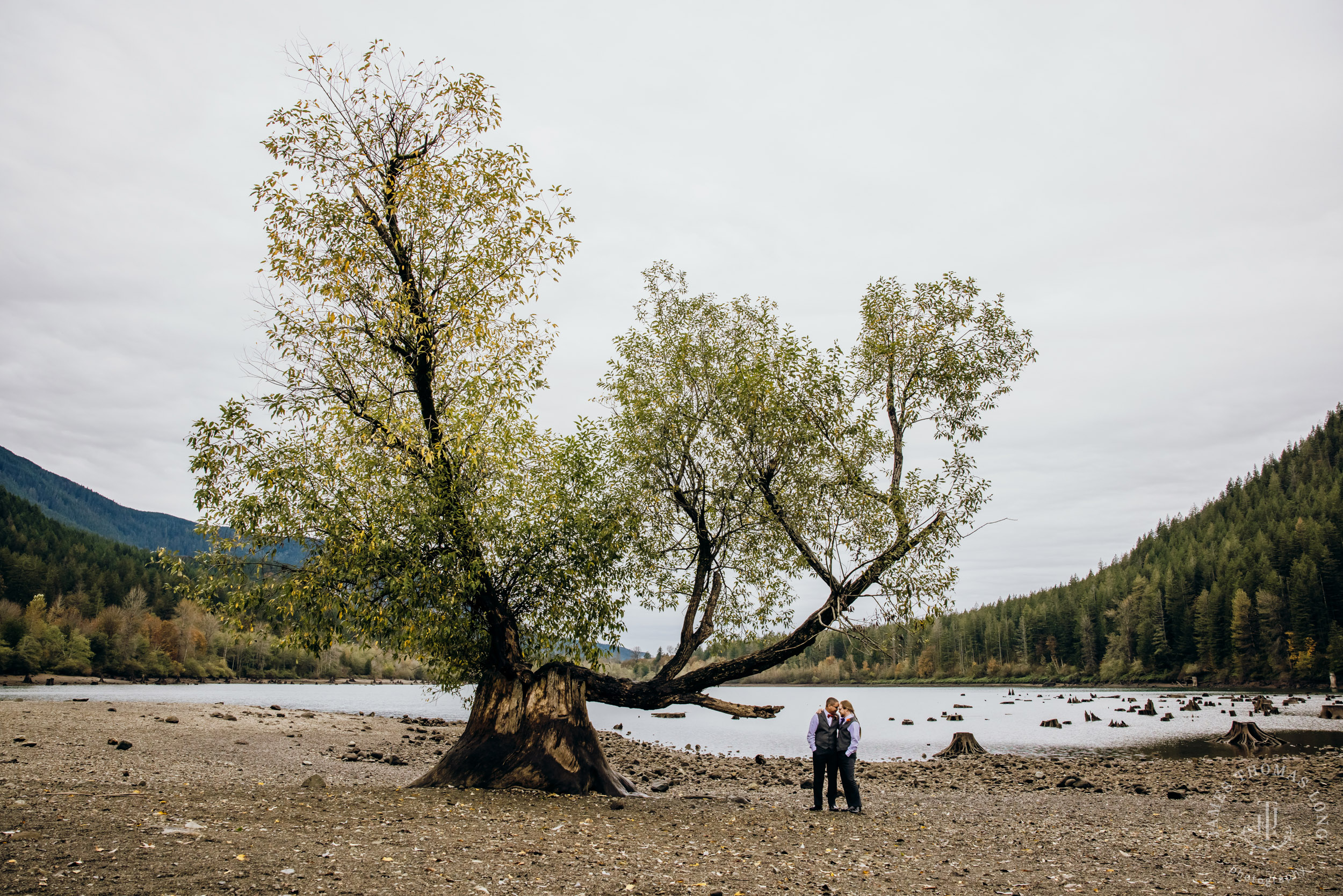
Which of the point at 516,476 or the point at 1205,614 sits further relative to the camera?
the point at 1205,614

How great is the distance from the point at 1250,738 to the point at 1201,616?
106 meters

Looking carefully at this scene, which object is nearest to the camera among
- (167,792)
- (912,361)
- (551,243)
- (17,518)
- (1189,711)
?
(167,792)

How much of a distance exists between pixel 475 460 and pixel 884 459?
10561 mm

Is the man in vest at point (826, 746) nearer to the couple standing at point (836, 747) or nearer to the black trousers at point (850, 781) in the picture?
the couple standing at point (836, 747)

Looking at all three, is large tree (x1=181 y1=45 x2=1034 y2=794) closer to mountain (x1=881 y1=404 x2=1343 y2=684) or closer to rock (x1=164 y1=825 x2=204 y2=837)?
rock (x1=164 y1=825 x2=204 y2=837)

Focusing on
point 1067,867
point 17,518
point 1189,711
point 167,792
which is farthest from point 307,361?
point 17,518

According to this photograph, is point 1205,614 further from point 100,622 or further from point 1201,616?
point 100,622

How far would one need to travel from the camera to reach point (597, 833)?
40.4 ft

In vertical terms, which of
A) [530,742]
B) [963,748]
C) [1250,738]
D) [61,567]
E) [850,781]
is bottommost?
[963,748]

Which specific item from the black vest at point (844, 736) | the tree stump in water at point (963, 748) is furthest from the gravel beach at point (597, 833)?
the tree stump in water at point (963, 748)

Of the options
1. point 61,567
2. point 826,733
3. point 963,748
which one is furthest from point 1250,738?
point 61,567

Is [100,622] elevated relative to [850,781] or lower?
lower

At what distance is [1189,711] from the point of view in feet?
236

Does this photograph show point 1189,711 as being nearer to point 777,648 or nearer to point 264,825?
point 777,648
